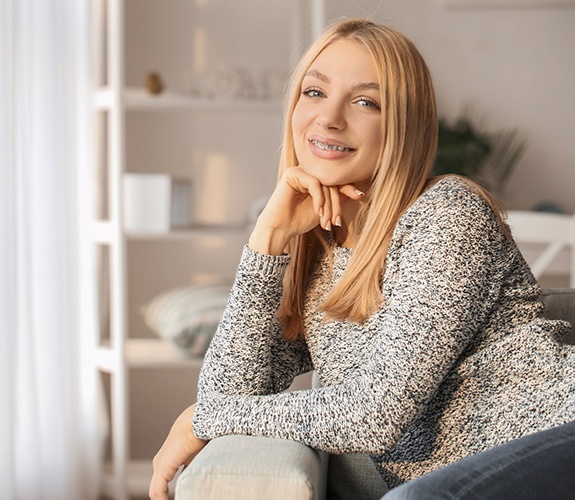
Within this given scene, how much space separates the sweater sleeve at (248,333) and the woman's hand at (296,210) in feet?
0.10

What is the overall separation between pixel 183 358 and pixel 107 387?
64cm

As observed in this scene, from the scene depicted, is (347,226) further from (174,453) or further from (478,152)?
(478,152)

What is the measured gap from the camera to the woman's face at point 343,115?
151cm

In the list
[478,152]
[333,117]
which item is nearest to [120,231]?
[478,152]

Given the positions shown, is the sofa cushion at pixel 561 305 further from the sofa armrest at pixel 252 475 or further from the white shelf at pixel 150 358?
the white shelf at pixel 150 358

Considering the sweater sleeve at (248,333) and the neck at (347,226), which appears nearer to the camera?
the sweater sleeve at (248,333)

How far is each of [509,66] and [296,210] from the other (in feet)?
7.45

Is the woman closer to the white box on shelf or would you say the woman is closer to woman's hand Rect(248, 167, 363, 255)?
woman's hand Rect(248, 167, 363, 255)

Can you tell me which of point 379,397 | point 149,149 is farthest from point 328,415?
point 149,149

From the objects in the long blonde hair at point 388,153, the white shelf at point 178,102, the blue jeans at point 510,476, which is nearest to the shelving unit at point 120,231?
the white shelf at point 178,102

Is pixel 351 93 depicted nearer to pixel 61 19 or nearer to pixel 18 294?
pixel 18 294

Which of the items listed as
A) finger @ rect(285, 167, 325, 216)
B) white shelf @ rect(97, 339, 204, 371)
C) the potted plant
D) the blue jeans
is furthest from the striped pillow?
the blue jeans

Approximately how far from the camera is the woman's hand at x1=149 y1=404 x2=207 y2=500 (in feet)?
4.85

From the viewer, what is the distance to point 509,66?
11.8 feet
